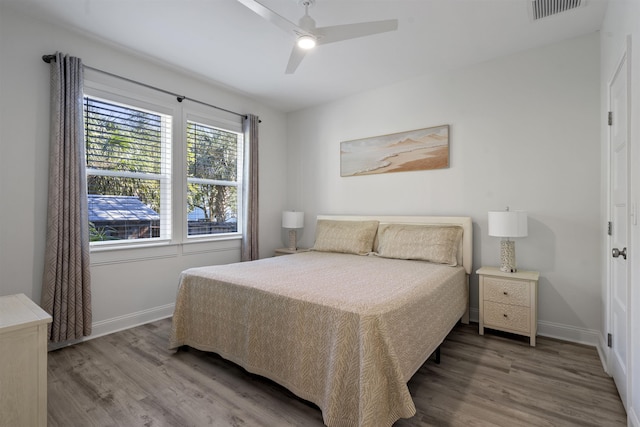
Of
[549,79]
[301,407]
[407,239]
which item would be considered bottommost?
[301,407]

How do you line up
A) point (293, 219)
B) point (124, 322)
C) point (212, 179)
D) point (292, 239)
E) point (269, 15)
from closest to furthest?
point (269, 15) < point (124, 322) < point (212, 179) < point (293, 219) < point (292, 239)

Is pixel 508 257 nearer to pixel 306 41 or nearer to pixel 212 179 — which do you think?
pixel 306 41

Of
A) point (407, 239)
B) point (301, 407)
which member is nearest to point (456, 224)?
point (407, 239)

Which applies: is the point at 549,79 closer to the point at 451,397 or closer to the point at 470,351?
the point at 470,351

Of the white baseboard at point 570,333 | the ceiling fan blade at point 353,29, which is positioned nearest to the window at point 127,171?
the ceiling fan blade at point 353,29

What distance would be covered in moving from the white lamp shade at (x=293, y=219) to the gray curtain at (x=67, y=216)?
2349 mm

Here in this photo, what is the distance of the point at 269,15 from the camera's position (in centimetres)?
185

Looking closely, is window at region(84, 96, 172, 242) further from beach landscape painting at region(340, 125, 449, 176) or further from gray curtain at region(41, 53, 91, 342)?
beach landscape painting at region(340, 125, 449, 176)

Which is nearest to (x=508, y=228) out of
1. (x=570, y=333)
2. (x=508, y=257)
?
(x=508, y=257)

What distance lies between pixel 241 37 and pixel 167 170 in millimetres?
1632

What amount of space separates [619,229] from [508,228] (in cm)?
76

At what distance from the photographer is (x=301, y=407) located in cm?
181

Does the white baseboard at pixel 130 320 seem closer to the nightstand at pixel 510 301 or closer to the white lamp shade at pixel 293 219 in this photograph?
the white lamp shade at pixel 293 219

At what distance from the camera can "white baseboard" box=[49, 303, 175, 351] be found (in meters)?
2.73
